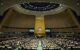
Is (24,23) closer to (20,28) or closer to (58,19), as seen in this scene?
(20,28)

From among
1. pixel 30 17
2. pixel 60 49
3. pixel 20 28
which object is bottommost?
pixel 60 49

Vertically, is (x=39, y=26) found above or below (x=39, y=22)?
below

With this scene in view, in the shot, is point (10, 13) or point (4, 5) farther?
point (10, 13)

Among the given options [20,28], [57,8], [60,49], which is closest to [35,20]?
[20,28]

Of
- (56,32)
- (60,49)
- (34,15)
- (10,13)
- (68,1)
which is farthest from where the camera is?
(56,32)

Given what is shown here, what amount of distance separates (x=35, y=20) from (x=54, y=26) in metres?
3.62

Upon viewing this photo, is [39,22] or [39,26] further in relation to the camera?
[39,22]

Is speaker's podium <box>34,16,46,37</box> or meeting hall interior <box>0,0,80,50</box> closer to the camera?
meeting hall interior <box>0,0,80,50</box>

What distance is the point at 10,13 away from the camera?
2744 cm

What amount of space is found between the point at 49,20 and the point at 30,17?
347 cm

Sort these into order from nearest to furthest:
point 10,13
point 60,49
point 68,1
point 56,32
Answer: point 60,49 < point 68,1 < point 10,13 < point 56,32

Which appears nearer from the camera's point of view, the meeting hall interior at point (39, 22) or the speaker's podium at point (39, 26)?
the meeting hall interior at point (39, 22)

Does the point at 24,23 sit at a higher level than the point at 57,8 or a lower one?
lower

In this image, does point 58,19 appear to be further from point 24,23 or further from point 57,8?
point 24,23
